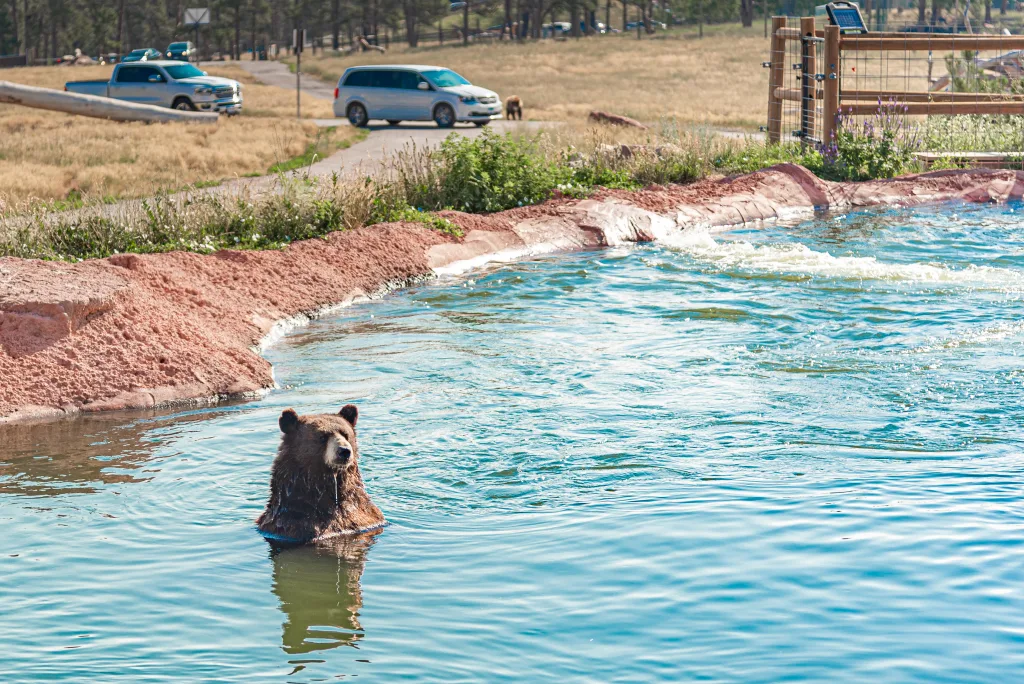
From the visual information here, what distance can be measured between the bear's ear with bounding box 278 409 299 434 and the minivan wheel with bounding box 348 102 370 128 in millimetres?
32309

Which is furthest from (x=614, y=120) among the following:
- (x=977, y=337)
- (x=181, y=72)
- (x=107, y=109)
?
(x=977, y=337)

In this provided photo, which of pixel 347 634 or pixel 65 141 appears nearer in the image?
pixel 347 634

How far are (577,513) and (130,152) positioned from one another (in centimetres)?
2320

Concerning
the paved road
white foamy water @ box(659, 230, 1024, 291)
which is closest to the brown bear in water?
white foamy water @ box(659, 230, 1024, 291)

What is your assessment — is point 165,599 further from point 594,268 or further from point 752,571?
point 594,268

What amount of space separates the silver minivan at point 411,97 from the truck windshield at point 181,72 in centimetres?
673

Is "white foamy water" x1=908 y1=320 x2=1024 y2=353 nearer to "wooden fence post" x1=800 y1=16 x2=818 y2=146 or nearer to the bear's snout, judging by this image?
the bear's snout

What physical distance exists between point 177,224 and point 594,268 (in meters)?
5.10

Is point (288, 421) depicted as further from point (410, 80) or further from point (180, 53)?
point (180, 53)

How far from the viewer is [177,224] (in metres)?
13.5

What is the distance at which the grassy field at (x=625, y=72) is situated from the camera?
41.9 m

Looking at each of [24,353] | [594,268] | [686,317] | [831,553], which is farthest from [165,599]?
[594,268]

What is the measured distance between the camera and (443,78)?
36.9 m

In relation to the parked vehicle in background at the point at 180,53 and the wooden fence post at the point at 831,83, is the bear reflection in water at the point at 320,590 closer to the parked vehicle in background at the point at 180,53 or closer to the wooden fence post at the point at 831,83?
the wooden fence post at the point at 831,83
